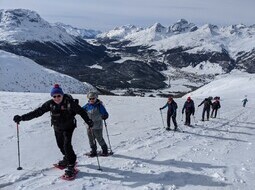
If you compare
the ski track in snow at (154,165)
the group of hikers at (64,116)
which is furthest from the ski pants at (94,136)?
the group of hikers at (64,116)

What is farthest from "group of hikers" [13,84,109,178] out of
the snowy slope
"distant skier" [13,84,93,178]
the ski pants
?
the snowy slope

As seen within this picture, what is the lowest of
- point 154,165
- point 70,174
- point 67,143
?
point 154,165

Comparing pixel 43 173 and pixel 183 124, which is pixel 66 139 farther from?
pixel 183 124

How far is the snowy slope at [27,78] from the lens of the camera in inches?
3563

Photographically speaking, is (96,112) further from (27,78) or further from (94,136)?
(27,78)

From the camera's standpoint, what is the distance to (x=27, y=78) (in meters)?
95.3

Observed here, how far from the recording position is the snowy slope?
297ft

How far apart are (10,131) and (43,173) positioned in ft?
22.1

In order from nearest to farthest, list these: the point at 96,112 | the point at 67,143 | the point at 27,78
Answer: the point at 67,143, the point at 96,112, the point at 27,78

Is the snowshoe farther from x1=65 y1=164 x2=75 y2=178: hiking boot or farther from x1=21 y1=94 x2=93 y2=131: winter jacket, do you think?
x1=21 y1=94 x2=93 y2=131: winter jacket

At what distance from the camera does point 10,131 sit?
16.8 metres

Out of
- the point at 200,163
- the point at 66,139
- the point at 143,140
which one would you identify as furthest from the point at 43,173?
the point at 143,140

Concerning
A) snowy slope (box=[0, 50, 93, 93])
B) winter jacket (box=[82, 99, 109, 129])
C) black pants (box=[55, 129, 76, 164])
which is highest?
winter jacket (box=[82, 99, 109, 129])

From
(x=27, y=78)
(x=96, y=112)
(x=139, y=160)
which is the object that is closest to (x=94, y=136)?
(x=96, y=112)
